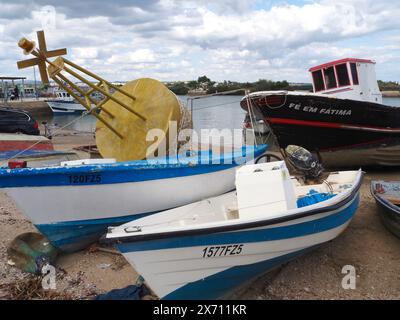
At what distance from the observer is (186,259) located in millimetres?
4629

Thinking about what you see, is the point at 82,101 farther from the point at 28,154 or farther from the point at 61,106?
the point at 61,106

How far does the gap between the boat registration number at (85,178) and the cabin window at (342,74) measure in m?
8.35

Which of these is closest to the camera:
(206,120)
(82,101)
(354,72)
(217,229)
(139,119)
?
(217,229)

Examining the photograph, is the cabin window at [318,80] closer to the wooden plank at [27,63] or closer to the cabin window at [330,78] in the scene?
the cabin window at [330,78]

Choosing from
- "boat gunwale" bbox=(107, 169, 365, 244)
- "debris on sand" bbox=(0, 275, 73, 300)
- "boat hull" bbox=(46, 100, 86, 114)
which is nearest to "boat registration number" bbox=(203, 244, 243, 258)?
"boat gunwale" bbox=(107, 169, 365, 244)

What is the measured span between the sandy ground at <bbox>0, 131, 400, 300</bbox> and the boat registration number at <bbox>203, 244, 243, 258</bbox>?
36.3 inches

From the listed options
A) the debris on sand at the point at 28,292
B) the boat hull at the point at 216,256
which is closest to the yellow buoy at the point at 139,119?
the debris on sand at the point at 28,292

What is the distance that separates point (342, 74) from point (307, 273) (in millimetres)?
7793

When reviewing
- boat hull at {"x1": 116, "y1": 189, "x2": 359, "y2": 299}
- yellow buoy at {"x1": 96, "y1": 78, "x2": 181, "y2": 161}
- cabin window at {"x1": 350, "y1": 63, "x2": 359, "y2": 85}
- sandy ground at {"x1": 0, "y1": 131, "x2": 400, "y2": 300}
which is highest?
cabin window at {"x1": 350, "y1": 63, "x2": 359, "y2": 85}

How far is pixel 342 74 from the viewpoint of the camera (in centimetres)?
1196

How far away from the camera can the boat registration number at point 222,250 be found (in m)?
4.66

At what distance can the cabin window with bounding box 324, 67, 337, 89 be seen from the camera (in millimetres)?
12141

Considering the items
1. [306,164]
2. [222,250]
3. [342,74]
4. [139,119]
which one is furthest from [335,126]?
[222,250]

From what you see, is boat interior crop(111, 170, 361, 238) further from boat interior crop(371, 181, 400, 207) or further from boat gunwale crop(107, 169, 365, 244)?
boat interior crop(371, 181, 400, 207)
